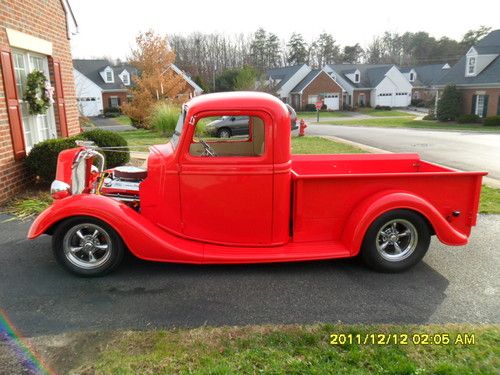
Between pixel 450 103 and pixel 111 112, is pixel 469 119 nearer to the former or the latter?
pixel 450 103

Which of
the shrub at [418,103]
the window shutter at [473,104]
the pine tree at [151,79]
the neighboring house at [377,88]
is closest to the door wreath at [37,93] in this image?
the pine tree at [151,79]

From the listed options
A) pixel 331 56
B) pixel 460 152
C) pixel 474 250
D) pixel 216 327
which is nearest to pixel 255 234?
pixel 216 327

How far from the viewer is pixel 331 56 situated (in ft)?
264

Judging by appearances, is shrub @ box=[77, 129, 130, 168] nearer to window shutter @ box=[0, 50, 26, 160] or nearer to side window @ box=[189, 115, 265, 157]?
window shutter @ box=[0, 50, 26, 160]

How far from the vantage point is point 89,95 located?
48219 millimetres

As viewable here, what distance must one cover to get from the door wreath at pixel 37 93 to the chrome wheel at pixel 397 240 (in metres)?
7.05

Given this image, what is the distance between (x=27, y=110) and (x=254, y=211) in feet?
20.5

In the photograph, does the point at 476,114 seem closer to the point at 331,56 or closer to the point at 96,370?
the point at 96,370

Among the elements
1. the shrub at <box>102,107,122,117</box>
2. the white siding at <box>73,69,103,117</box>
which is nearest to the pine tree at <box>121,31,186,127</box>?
the shrub at <box>102,107,122,117</box>

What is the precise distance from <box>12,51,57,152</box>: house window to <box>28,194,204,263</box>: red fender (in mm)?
4538

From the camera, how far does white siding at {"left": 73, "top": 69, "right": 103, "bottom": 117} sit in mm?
47750

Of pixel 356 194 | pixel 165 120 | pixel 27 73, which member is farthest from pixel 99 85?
pixel 356 194

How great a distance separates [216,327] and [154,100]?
2450cm

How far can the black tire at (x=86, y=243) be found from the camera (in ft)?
13.5
